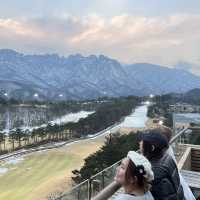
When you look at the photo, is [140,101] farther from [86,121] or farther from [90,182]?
[90,182]

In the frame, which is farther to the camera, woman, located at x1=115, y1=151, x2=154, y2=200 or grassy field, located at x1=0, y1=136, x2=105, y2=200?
grassy field, located at x1=0, y1=136, x2=105, y2=200

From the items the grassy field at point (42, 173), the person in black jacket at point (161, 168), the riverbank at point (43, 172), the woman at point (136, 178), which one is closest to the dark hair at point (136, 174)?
the woman at point (136, 178)

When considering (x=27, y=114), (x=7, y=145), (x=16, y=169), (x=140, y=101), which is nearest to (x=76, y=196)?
(x=16, y=169)

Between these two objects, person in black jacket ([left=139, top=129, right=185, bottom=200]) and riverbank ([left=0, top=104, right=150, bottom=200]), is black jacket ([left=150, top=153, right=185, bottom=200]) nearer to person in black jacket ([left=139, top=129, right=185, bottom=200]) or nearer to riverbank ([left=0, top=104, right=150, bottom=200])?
person in black jacket ([left=139, top=129, right=185, bottom=200])

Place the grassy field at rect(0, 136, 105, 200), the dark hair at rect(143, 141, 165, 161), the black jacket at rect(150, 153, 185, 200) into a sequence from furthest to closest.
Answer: the grassy field at rect(0, 136, 105, 200) → the dark hair at rect(143, 141, 165, 161) → the black jacket at rect(150, 153, 185, 200)

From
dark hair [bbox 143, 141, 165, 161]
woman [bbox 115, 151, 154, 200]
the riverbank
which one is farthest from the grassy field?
woman [bbox 115, 151, 154, 200]

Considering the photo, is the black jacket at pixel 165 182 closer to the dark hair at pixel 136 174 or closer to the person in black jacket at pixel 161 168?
the person in black jacket at pixel 161 168

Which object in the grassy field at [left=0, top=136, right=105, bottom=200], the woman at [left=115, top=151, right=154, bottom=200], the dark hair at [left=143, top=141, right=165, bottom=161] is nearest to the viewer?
the woman at [left=115, top=151, right=154, bottom=200]
